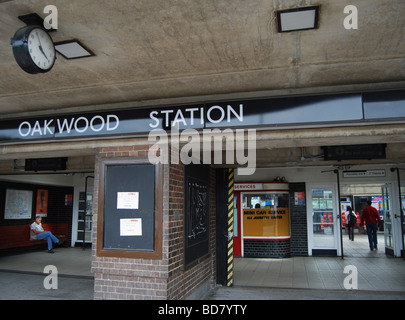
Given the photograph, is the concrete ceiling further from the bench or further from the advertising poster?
the bench

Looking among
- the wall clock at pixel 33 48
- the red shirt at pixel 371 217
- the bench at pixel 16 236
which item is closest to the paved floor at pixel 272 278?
the bench at pixel 16 236

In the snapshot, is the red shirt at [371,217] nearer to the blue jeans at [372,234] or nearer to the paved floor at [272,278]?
the blue jeans at [372,234]

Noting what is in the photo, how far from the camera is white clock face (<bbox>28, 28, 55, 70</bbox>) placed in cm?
304

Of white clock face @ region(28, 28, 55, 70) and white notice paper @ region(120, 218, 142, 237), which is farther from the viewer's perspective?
white notice paper @ region(120, 218, 142, 237)

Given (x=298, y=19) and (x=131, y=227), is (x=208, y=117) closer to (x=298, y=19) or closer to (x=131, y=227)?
(x=298, y=19)

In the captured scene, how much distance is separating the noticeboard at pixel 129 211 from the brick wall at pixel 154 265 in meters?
0.11

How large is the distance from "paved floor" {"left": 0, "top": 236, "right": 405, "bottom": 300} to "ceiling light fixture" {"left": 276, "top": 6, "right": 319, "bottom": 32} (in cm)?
470

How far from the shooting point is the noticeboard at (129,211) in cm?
457

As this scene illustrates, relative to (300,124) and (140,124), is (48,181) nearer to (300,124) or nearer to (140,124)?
(140,124)

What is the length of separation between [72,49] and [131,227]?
7.84ft

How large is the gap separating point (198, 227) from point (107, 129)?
225cm

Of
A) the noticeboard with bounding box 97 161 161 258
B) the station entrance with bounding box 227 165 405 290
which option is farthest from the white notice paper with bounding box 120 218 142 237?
the station entrance with bounding box 227 165 405 290

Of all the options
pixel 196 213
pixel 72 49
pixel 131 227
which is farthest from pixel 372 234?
pixel 72 49

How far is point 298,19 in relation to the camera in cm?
305
